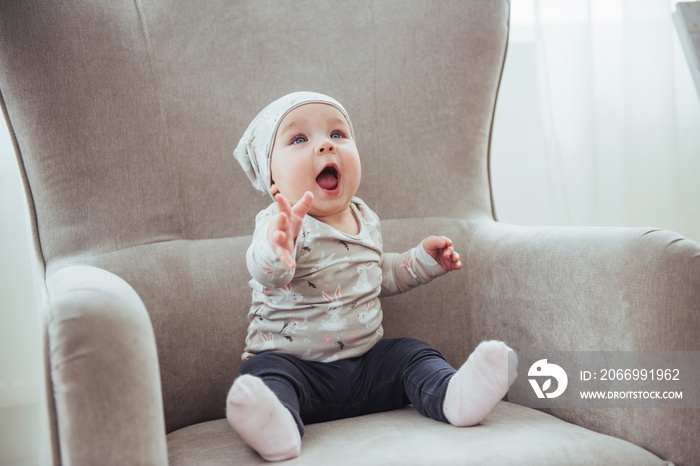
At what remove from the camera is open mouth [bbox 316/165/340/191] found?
98 centimetres

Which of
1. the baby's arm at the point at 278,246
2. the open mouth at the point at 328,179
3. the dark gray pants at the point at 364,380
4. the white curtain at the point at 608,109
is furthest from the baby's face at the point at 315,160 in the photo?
the white curtain at the point at 608,109

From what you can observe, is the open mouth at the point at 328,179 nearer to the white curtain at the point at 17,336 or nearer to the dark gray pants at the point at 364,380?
the dark gray pants at the point at 364,380

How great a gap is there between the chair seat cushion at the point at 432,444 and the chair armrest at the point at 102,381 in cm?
17

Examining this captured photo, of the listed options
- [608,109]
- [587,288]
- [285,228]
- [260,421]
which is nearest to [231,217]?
[285,228]

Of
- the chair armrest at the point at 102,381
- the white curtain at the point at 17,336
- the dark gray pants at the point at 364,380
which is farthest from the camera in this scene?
the white curtain at the point at 17,336

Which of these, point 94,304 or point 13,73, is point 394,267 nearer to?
point 94,304

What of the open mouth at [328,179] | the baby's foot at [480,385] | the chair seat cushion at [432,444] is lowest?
the chair seat cushion at [432,444]

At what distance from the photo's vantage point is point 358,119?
1.21 m

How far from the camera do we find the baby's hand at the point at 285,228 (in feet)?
2.48

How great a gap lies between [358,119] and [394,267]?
329mm

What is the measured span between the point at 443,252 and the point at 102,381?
608 mm

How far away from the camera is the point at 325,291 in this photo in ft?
3.18

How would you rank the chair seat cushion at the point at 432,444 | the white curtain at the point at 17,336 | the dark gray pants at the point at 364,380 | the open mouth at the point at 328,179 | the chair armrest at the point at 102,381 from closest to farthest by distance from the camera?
1. the chair armrest at the point at 102,381
2. the chair seat cushion at the point at 432,444
3. the dark gray pants at the point at 364,380
4. the open mouth at the point at 328,179
5. the white curtain at the point at 17,336

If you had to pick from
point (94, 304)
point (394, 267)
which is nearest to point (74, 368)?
point (94, 304)
